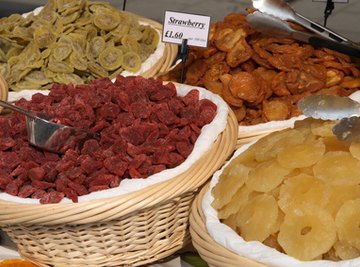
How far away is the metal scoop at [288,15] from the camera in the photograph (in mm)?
1940

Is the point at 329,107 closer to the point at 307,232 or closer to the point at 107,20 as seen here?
the point at 307,232

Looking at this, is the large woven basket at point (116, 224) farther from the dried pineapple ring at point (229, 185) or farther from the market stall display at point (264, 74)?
the market stall display at point (264, 74)

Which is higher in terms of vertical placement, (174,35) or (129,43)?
(174,35)

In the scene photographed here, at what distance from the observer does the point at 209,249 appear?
4.25 feet

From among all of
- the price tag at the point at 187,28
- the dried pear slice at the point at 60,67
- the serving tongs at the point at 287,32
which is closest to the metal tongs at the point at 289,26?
the serving tongs at the point at 287,32

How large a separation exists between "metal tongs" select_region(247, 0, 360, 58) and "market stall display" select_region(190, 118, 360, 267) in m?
0.57

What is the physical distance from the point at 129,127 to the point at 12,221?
0.39 meters

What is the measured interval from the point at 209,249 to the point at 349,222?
0.94ft

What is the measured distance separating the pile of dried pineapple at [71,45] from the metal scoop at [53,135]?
58cm

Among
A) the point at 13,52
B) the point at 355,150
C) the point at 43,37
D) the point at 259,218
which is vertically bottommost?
the point at 13,52

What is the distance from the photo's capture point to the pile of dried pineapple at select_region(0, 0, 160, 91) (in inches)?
87.4

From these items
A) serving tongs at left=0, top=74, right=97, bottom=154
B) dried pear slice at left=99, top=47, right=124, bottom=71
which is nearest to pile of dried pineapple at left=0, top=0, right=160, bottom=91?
dried pear slice at left=99, top=47, right=124, bottom=71

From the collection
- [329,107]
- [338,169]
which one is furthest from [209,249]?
[329,107]

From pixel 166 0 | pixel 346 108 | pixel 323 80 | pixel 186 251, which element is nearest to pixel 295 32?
pixel 323 80
